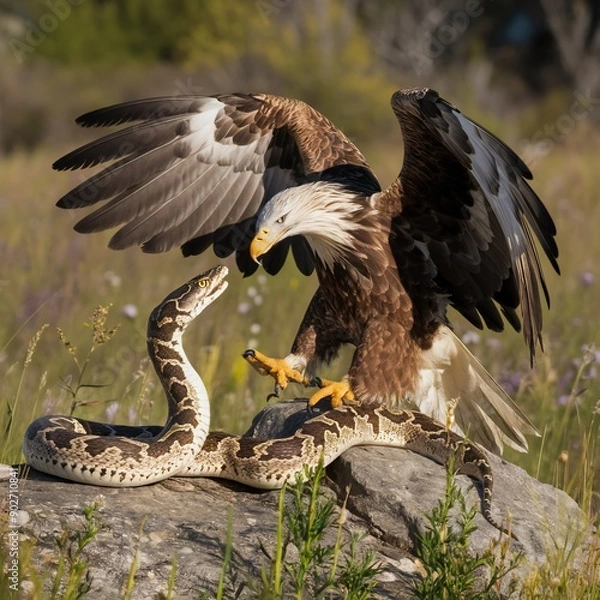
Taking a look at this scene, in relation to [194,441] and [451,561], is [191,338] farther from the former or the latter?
[451,561]

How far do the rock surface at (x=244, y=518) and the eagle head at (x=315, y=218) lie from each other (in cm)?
91

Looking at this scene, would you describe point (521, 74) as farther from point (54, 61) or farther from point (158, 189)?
point (158, 189)

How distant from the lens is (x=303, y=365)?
6.05 m

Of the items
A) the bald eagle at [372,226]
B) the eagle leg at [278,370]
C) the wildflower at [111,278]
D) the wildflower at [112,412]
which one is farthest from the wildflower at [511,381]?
the wildflower at [111,278]

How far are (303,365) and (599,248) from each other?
5518mm

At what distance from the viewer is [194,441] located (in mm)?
4461

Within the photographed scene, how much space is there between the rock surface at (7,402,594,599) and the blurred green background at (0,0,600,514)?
11.5 inches

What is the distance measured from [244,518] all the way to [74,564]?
1.08 m

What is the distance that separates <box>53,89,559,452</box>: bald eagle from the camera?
17.9 ft

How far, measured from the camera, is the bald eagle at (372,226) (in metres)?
5.46

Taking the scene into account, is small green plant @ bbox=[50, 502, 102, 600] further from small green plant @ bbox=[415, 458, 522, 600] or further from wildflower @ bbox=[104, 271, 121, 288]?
wildflower @ bbox=[104, 271, 121, 288]

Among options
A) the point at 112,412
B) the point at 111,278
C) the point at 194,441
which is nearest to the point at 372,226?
the point at 112,412

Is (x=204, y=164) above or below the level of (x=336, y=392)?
above

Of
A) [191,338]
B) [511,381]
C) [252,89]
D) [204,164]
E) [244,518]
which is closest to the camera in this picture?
[244,518]
